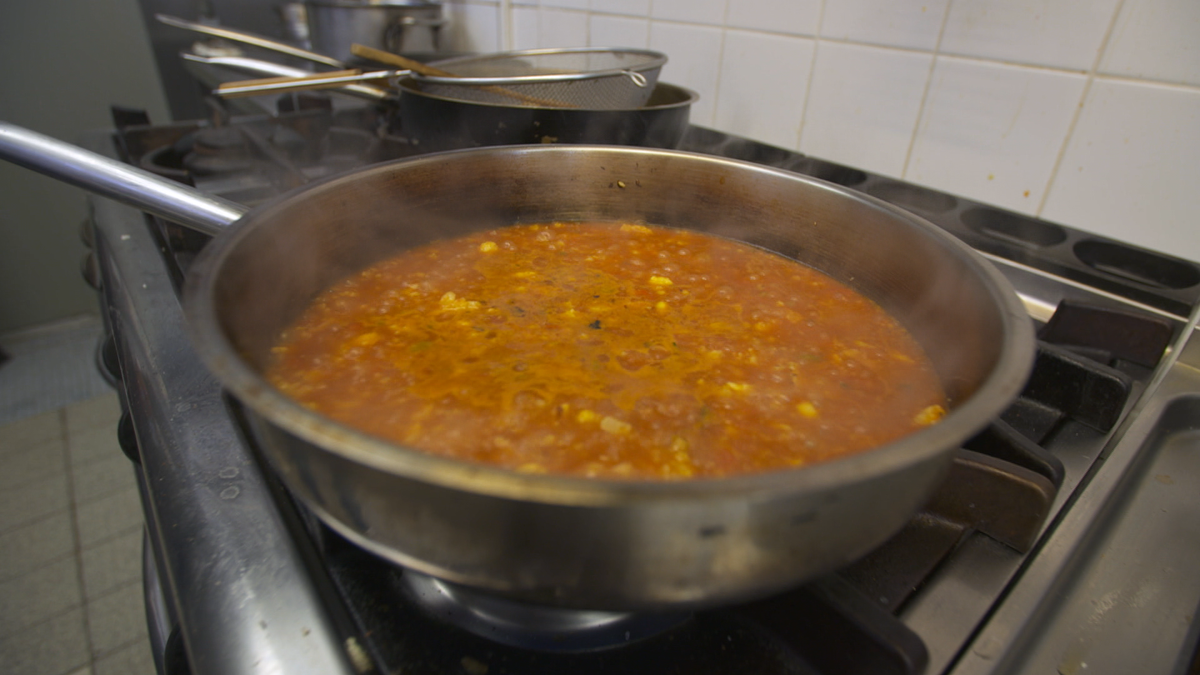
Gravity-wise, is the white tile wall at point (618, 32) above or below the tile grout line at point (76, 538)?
above

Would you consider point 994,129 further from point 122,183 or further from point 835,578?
point 122,183

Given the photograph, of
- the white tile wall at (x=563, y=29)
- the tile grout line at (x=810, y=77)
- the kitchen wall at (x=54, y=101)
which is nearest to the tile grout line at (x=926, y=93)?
the tile grout line at (x=810, y=77)

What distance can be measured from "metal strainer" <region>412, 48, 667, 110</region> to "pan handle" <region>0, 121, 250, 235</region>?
2.14 feet

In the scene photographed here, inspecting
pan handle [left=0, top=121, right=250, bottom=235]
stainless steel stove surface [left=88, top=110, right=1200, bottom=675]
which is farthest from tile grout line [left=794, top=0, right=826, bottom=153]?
pan handle [left=0, top=121, right=250, bottom=235]

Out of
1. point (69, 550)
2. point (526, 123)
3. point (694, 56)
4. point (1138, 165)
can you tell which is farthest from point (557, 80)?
point (69, 550)

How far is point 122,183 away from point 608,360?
Result: 0.63 meters

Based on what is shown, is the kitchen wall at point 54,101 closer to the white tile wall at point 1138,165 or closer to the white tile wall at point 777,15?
the white tile wall at point 777,15

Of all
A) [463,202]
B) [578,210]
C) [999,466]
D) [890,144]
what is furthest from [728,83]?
[999,466]

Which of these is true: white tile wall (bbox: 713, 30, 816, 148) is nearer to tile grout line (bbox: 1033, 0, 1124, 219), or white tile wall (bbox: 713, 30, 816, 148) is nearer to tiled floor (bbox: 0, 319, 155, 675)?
tile grout line (bbox: 1033, 0, 1124, 219)

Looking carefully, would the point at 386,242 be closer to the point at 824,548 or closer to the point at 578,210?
the point at 578,210

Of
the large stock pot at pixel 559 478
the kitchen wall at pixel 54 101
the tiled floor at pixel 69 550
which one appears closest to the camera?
the large stock pot at pixel 559 478

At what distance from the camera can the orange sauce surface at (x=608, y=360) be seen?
677 millimetres

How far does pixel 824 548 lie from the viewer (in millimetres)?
454

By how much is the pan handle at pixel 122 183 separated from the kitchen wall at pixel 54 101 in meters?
2.67
